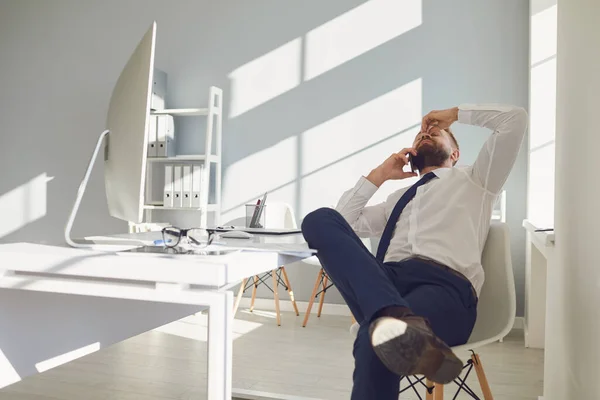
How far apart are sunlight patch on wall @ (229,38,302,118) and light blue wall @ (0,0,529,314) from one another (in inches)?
0.6

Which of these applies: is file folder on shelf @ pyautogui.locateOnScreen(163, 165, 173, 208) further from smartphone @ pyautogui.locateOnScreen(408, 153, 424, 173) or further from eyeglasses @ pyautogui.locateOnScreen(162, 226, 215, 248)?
eyeglasses @ pyautogui.locateOnScreen(162, 226, 215, 248)

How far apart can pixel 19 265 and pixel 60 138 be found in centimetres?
409

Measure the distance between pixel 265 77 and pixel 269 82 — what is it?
0.05 meters

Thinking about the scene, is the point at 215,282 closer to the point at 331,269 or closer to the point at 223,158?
the point at 331,269

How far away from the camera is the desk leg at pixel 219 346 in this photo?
0.87 meters

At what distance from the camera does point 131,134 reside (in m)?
1.11

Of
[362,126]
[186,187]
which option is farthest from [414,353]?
[186,187]

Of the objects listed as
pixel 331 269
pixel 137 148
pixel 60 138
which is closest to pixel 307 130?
pixel 60 138

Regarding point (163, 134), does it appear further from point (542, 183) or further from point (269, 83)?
point (542, 183)

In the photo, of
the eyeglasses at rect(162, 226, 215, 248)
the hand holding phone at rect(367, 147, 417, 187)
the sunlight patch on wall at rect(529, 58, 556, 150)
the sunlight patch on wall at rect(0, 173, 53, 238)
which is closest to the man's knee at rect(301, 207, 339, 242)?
the eyeglasses at rect(162, 226, 215, 248)

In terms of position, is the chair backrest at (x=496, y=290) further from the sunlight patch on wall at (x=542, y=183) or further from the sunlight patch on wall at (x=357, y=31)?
the sunlight patch on wall at (x=357, y=31)

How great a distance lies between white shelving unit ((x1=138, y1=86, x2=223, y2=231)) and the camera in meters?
3.92

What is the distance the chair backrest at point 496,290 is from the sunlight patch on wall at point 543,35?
6.55ft

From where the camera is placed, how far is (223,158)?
423 centimetres
